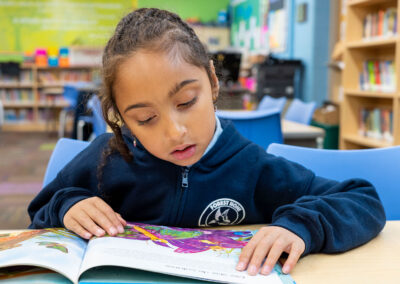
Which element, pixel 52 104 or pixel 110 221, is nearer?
pixel 110 221

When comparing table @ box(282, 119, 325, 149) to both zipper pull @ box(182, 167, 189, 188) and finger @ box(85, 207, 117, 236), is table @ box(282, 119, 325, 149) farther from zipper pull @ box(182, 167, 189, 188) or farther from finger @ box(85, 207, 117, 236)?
finger @ box(85, 207, 117, 236)

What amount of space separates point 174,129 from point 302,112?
9.03 feet

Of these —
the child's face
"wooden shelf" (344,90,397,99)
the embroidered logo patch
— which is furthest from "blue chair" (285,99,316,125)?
the child's face

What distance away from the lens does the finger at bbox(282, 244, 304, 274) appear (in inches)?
24.2

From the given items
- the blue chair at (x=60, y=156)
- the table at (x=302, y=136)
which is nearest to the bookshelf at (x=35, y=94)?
the table at (x=302, y=136)

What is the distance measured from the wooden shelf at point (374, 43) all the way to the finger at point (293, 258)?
10.0 feet

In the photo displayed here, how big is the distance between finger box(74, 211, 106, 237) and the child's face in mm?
170

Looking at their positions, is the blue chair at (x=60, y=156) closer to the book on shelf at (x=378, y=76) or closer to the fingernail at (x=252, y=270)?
the fingernail at (x=252, y=270)

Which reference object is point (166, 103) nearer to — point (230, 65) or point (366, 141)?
point (366, 141)

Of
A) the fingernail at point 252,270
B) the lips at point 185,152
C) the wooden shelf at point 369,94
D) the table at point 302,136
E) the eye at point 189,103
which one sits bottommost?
the table at point 302,136

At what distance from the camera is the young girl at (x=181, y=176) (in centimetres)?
72

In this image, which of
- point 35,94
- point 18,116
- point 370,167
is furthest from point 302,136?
point 18,116

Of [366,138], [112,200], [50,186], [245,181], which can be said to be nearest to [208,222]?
[245,181]

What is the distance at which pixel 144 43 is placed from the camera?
0.81m
